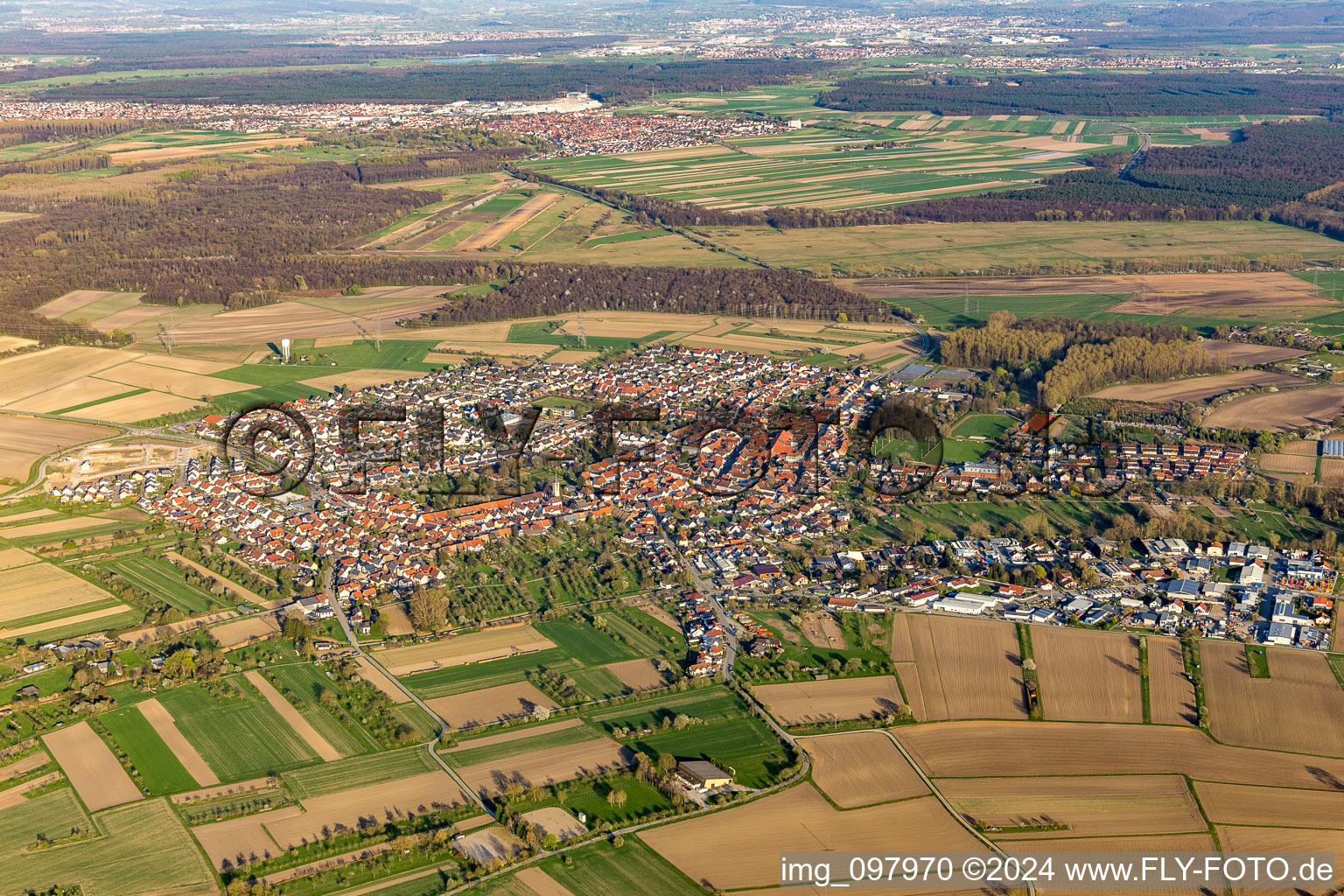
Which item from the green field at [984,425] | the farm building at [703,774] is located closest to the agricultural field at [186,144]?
the green field at [984,425]

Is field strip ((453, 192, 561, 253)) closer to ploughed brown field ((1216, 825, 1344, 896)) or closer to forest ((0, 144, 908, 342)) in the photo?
forest ((0, 144, 908, 342))

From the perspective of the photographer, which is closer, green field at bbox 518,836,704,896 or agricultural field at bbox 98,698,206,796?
green field at bbox 518,836,704,896

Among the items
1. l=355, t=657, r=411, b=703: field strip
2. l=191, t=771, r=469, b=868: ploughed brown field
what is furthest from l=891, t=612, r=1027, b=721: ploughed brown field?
l=355, t=657, r=411, b=703: field strip

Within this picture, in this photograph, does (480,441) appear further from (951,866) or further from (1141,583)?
(951,866)

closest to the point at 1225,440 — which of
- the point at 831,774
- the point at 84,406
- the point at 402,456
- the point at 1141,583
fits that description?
the point at 1141,583

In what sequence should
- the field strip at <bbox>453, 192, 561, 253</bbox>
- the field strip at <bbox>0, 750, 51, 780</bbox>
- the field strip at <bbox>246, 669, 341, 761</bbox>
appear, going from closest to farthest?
the field strip at <bbox>0, 750, 51, 780</bbox> < the field strip at <bbox>246, 669, 341, 761</bbox> < the field strip at <bbox>453, 192, 561, 253</bbox>

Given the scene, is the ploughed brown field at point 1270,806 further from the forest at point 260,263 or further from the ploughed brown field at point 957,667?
the forest at point 260,263

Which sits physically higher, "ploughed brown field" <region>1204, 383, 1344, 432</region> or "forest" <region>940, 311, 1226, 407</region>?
"forest" <region>940, 311, 1226, 407</region>
